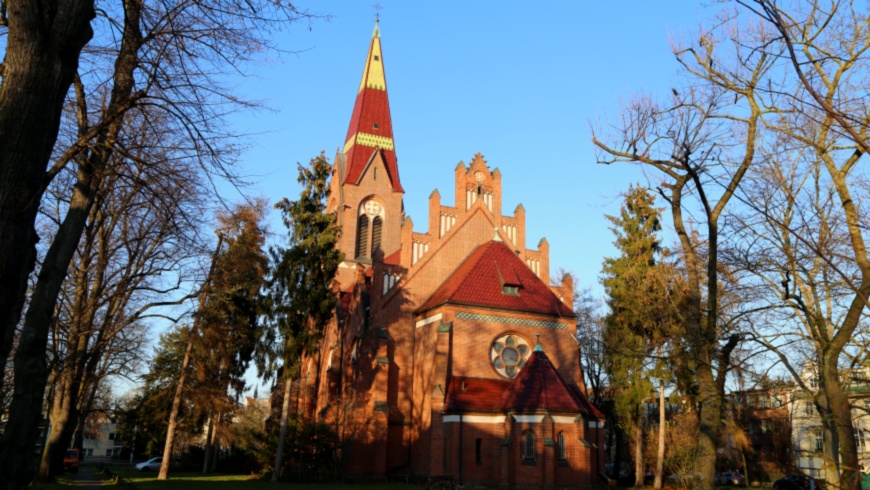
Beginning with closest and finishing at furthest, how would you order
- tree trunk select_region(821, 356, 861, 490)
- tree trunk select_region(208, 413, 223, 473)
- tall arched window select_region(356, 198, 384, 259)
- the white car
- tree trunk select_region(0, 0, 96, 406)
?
1. tree trunk select_region(0, 0, 96, 406)
2. tree trunk select_region(821, 356, 861, 490)
3. tree trunk select_region(208, 413, 223, 473)
4. tall arched window select_region(356, 198, 384, 259)
5. the white car

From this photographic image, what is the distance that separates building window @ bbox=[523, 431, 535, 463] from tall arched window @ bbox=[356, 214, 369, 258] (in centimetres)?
2145

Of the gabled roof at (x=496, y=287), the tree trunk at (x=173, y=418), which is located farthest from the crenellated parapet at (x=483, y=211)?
the tree trunk at (x=173, y=418)

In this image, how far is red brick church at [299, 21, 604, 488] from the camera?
24.3 meters

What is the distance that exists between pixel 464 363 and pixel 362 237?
60.9 feet

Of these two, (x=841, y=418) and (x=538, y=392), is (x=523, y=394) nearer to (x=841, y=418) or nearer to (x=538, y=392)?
(x=538, y=392)

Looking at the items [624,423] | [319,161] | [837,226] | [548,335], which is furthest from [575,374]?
[837,226]

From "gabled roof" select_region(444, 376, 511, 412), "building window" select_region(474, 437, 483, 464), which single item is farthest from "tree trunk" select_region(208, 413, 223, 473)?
"building window" select_region(474, 437, 483, 464)

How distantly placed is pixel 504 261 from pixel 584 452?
9.53 m

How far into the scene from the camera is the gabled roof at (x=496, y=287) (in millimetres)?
28000

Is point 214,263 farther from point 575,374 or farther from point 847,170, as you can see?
point 847,170

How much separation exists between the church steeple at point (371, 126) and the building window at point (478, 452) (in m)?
23.2

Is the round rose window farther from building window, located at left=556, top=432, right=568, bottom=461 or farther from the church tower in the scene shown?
the church tower

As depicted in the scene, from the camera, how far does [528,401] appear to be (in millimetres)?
24484

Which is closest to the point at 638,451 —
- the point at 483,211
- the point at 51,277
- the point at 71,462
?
the point at 483,211
